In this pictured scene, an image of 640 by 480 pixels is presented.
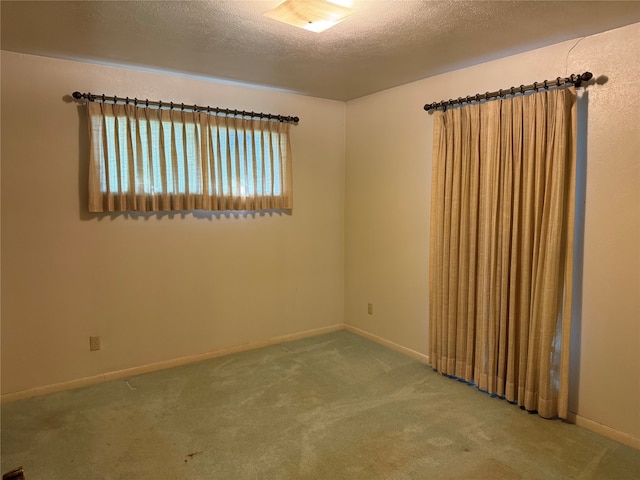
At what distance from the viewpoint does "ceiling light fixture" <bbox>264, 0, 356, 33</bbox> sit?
1.97m

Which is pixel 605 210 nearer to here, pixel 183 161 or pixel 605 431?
pixel 605 431

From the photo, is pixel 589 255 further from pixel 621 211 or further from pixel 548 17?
pixel 548 17

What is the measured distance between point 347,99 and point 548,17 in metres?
2.26

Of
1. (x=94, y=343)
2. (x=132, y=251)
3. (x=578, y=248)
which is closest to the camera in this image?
(x=578, y=248)

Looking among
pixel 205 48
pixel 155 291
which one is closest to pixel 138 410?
pixel 155 291

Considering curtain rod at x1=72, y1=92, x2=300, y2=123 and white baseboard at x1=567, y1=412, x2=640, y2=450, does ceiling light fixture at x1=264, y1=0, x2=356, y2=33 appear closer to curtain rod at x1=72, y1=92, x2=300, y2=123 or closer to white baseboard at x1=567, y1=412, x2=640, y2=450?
curtain rod at x1=72, y1=92, x2=300, y2=123

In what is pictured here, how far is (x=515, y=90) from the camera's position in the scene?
9.41 ft

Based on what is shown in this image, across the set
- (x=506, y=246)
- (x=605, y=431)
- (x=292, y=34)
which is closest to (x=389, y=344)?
(x=506, y=246)

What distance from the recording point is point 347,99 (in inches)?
172

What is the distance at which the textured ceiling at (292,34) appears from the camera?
2.18 meters

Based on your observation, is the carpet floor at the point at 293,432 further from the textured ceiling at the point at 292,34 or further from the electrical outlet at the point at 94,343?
the textured ceiling at the point at 292,34

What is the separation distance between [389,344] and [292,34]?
9.23 ft

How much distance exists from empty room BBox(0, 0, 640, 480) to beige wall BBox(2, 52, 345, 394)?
17 millimetres

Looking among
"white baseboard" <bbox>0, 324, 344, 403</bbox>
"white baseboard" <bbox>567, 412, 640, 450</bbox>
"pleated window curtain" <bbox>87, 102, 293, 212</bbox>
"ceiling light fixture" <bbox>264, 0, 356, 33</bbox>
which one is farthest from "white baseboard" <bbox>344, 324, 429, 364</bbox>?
"ceiling light fixture" <bbox>264, 0, 356, 33</bbox>
